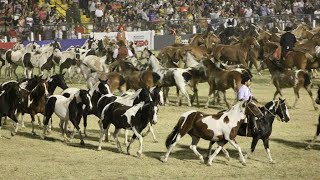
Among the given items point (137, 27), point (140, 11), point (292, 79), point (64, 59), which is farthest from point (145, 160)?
point (140, 11)

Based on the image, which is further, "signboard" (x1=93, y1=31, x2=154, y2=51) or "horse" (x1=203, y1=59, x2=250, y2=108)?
"signboard" (x1=93, y1=31, x2=154, y2=51)

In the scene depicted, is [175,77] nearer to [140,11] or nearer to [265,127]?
[265,127]

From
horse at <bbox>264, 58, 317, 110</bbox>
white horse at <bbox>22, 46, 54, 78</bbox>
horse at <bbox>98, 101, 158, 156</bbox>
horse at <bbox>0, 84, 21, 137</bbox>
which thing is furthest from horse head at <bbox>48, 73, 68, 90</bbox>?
white horse at <bbox>22, 46, 54, 78</bbox>

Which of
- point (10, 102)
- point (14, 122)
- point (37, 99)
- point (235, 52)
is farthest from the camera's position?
point (235, 52)

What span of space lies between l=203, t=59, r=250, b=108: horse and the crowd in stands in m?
18.5

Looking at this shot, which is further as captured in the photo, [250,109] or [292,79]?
[292,79]

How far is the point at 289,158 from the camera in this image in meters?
15.5

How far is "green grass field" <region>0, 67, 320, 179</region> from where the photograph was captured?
13.8 m

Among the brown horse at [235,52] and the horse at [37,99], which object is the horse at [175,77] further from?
the brown horse at [235,52]

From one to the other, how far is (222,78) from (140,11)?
2394 centimetres

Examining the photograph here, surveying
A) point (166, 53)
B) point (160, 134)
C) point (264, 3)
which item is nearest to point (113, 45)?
point (166, 53)

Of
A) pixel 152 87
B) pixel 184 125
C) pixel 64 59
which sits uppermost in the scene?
pixel 184 125

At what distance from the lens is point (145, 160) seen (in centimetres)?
1491

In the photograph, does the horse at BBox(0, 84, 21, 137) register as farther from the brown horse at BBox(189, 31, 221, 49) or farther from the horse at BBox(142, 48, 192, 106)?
the brown horse at BBox(189, 31, 221, 49)
